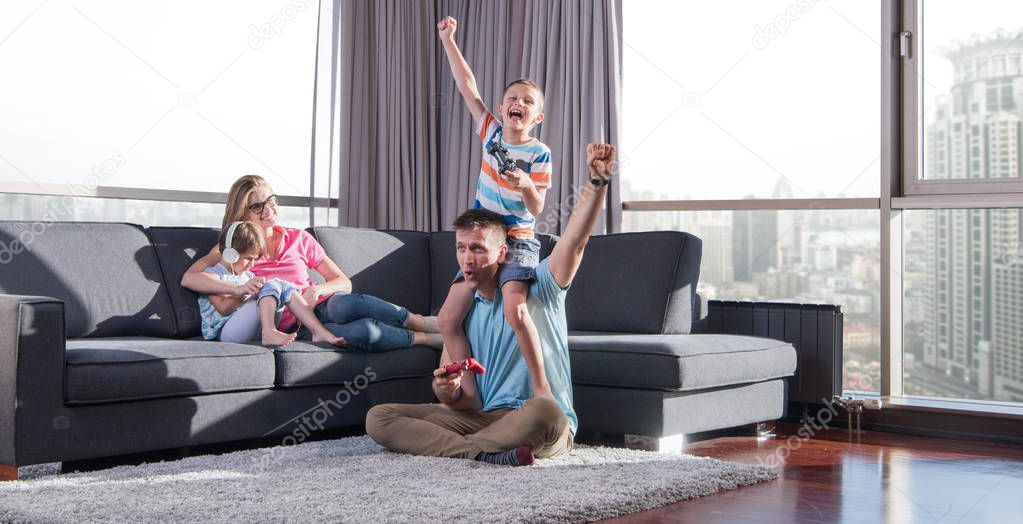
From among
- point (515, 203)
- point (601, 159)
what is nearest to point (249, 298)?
point (515, 203)

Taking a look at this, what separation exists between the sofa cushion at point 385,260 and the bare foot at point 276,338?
717 mm

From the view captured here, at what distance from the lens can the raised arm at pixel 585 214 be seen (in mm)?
2646

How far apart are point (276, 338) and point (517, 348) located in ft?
2.76

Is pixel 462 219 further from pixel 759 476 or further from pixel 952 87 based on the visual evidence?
pixel 952 87

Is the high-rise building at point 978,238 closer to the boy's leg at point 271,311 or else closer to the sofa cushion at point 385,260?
the sofa cushion at point 385,260

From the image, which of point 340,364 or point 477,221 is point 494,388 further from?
point 340,364

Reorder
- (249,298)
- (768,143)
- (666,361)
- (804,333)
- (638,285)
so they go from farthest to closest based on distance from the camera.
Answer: (768,143), (804,333), (638,285), (249,298), (666,361)

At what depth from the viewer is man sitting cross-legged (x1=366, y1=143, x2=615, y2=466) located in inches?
115

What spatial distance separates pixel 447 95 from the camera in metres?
5.54

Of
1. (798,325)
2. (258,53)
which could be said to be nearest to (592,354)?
(798,325)

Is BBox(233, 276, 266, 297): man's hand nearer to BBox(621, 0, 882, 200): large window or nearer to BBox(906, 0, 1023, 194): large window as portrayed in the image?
BBox(621, 0, 882, 200): large window

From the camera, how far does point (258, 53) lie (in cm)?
482

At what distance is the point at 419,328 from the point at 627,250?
2.93ft

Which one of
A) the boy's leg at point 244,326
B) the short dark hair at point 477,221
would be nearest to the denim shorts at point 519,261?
the short dark hair at point 477,221
